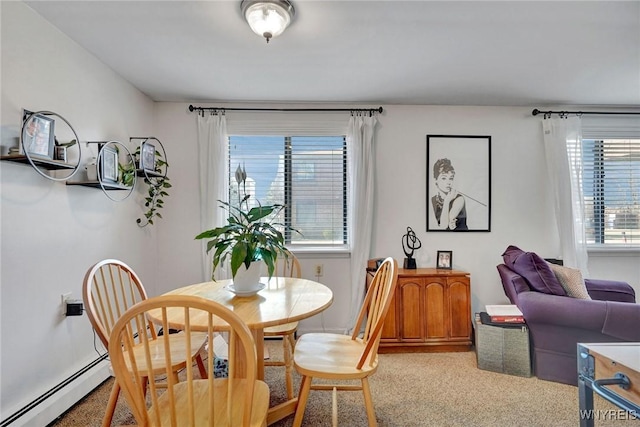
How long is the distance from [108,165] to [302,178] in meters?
1.60

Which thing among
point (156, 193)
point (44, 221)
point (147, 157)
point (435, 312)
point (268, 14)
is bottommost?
point (435, 312)

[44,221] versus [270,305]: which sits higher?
[44,221]

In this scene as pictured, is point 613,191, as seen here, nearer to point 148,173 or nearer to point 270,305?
point 270,305

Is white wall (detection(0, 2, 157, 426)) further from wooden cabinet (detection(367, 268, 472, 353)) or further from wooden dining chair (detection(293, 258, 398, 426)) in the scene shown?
Result: wooden cabinet (detection(367, 268, 472, 353))

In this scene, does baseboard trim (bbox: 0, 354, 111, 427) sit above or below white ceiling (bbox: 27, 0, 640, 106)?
below

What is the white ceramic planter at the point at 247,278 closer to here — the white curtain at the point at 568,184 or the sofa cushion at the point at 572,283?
the sofa cushion at the point at 572,283

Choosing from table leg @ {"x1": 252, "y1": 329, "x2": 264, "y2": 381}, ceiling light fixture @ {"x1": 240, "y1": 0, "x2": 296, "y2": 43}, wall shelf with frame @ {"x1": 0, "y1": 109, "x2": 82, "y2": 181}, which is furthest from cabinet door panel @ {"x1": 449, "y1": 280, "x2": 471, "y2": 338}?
wall shelf with frame @ {"x1": 0, "y1": 109, "x2": 82, "y2": 181}

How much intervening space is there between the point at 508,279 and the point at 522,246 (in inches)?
33.8

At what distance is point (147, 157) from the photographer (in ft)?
8.61

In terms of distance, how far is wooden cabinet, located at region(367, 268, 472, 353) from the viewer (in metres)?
2.64

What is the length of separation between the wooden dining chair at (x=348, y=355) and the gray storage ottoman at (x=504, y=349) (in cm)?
118

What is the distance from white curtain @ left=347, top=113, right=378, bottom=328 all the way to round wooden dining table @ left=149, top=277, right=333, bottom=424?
3.64 ft

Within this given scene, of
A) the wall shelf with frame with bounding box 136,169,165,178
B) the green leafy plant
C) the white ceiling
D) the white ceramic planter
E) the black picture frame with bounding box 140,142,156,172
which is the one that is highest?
the white ceiling

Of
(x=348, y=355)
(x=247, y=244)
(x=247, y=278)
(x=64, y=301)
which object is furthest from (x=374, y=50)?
(x=64, y=301)
